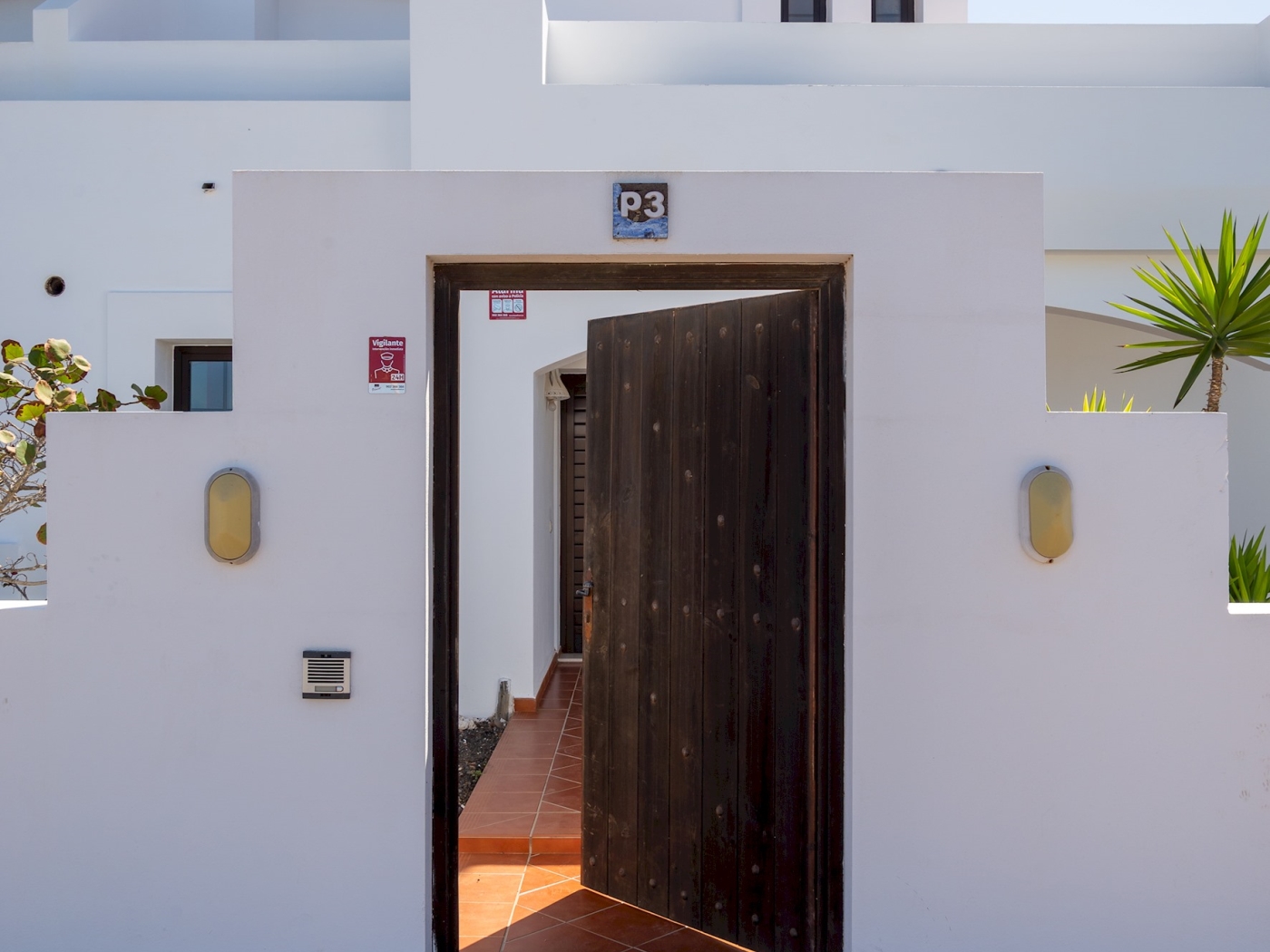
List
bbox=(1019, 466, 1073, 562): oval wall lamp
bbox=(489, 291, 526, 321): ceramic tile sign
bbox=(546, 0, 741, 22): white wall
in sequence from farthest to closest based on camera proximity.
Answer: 1. bbox=(546, 0, 741, 22): white wall
2. bbox=(489, 291, 526, 321): ceramic tile sign
3. bbox=(1019, 466, 1073, 562): oval wall lamp

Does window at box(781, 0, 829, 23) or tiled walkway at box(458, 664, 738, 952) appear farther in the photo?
window at box(781, 0, 829, 23)

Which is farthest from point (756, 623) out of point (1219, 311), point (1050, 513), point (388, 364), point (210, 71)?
point (210, 71)

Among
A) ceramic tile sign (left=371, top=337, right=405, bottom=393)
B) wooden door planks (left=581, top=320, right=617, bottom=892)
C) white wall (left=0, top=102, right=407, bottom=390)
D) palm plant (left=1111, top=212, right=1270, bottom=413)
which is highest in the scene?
white wall (left=0, top=102, right=407, bottom=390)

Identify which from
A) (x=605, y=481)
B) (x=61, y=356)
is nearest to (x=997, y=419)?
(x=605, y=481)

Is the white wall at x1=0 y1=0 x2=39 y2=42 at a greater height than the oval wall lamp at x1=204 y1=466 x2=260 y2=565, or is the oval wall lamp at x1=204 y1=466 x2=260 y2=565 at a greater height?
the white wall at x1=0 y1=0 x2=39 y2=42

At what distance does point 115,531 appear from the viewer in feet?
9.60

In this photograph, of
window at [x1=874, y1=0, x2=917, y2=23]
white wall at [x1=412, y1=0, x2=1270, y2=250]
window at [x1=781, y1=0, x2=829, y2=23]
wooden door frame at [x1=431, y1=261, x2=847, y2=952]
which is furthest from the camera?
window at [x1=874, y1=0, x2=917, y2=23]

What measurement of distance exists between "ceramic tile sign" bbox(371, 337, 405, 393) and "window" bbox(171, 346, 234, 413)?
386 centimetres

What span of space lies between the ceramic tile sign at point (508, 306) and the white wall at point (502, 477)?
4 centimetres

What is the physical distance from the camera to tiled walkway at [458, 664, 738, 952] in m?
3.56

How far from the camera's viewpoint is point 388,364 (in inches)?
116

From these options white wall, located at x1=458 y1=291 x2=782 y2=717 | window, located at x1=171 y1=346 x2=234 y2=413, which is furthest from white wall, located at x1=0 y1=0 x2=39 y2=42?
white wall, located at x1=458 y1=291 x2=782 y2=717

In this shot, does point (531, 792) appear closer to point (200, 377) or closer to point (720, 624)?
point (720, 624)

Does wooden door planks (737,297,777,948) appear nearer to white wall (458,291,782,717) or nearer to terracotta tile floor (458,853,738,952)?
terracotta tile floor (458,853,738,952)
